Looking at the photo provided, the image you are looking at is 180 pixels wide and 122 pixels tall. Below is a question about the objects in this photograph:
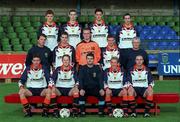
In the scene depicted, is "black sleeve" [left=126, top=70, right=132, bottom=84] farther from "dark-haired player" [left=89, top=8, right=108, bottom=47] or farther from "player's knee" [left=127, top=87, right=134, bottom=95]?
"dark-haired player" [left=89, top=8, right=108, bottom=47]

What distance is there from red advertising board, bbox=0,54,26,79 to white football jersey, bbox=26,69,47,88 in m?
5.94

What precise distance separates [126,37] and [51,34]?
5.33 feet

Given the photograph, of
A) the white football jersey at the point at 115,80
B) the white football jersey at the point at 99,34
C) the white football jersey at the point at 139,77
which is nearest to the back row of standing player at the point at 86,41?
the white football jersey at the point at 99,34

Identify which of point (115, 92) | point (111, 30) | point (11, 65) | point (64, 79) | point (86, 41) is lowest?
point (115, 92)

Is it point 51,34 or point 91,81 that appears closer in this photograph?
point 91,81

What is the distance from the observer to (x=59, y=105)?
10.1 m

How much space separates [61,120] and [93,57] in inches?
56.5

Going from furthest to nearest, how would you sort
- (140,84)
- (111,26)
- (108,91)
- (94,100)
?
(111,26) → (140,84) → (94,100) → (108,91)

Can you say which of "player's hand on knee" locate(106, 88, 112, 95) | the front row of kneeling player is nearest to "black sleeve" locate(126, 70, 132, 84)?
the front row of kneeling player

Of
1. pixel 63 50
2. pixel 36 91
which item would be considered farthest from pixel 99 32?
pixel 36 91

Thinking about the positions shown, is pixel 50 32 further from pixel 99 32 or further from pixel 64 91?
pixel 64 91

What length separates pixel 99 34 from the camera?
1095cm

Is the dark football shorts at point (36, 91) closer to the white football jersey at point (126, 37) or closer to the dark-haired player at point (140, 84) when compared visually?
the dark-haired player at point (140, 84)

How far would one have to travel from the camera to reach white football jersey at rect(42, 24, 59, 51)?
10.9 meters
